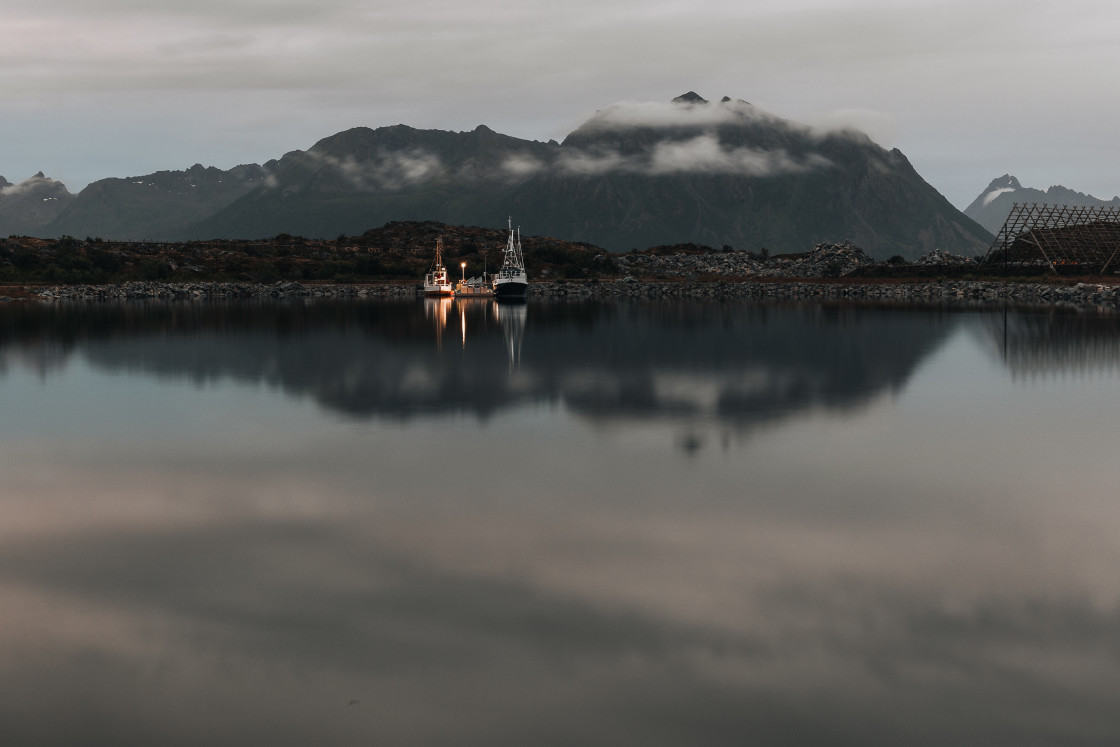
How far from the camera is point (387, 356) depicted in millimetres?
55938

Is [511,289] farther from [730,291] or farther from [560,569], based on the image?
[560,569]

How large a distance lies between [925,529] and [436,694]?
11196 mm

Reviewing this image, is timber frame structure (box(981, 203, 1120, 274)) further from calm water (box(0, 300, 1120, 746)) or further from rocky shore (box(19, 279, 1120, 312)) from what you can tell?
calm water (box(0, 300, 1120, 746))

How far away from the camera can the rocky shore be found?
406 ft

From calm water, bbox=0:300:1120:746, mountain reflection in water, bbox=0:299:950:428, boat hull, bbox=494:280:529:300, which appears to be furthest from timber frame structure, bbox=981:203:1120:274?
calm water, bbox=0:300:1120:746

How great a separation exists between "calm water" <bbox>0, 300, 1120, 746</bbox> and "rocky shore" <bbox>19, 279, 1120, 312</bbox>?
3800 inches

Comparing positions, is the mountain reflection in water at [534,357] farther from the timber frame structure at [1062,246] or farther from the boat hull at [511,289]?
the timber frame structure at [1062,246]

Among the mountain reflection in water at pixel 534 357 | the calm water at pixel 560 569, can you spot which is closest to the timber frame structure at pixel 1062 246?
the mountain reflection in water at pixel 534 357

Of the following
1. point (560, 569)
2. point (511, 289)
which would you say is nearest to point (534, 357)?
point (560, 569)

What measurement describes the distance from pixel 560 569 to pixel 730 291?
6635 inches

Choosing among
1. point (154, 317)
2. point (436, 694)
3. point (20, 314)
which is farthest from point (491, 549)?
point (20, 314)

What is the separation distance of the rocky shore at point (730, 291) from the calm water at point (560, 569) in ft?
317

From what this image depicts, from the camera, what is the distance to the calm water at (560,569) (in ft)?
35.1

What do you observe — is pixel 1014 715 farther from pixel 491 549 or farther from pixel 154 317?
pixel 154 317
